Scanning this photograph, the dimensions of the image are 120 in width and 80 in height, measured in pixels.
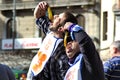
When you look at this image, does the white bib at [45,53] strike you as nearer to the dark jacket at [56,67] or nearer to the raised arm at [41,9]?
the dark jacket at [56,67]

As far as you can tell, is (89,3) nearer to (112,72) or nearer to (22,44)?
(22,44)

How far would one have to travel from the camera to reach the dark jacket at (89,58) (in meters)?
4.80

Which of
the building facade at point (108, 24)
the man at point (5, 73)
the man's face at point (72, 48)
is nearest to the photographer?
the man's face at point (72, 48)

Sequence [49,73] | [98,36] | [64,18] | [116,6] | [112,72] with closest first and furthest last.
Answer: [64,18] → [49,73] → [112,72] → [116,6] → [98,36]

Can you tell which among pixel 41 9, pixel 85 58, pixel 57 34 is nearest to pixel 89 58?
pixel 85 58

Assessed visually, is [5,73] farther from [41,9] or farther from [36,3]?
[36,3]

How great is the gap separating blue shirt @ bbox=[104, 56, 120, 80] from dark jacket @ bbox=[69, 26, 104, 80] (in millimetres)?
1635

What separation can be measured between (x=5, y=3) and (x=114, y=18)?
9.29 meters

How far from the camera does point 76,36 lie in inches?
192

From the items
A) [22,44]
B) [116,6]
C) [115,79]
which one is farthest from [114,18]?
[115,79]

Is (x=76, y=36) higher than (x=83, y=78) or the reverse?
higher

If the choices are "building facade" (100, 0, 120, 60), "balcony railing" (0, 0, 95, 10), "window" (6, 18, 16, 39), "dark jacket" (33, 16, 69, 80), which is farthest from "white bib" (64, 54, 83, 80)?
"window" (6, 18, 16, 39)

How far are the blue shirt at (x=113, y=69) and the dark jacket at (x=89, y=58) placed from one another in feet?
5.36

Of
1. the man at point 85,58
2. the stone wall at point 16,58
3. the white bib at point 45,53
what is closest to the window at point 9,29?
the stone wall at point 16,58
